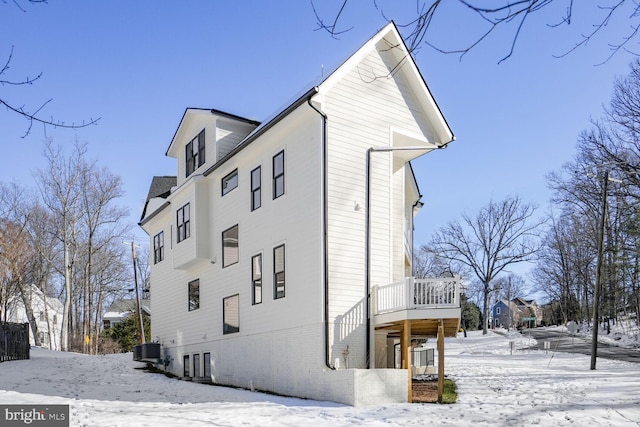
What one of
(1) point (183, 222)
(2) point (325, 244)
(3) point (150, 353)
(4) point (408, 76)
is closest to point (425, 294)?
(2) point (325, 244)

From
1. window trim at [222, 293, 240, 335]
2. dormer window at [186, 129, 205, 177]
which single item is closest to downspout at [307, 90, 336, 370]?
window trim at [222, 293, 240, 335]

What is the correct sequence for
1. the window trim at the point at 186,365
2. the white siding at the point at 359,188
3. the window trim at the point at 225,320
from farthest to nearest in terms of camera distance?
the window trim at the point at 186,365
the window trim at the point at 225,320
the white siding at the point at 359,188

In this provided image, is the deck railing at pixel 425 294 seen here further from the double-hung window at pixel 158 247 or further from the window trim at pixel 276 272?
the double-hung window at pixel 158 247

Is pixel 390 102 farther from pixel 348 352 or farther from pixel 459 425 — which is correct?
pixel 459 425

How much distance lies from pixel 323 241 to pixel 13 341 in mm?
15246

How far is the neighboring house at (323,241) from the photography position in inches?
589

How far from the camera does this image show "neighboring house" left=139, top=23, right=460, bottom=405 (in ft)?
49.1

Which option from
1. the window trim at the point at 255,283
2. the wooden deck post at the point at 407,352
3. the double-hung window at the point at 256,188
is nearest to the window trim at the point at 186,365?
the window trim at the point at 255,283

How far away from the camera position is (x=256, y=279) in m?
18.3

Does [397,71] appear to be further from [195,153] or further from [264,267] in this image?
[195,153]

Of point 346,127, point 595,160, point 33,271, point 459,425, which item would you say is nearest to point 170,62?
point 346,127

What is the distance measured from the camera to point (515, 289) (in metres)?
82.3

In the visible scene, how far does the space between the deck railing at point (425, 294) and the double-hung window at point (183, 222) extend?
388 inches

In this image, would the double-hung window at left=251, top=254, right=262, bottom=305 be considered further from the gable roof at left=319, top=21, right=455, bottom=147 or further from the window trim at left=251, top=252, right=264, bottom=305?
the gable roof at left=319, top=21, right=455, bottom=147
